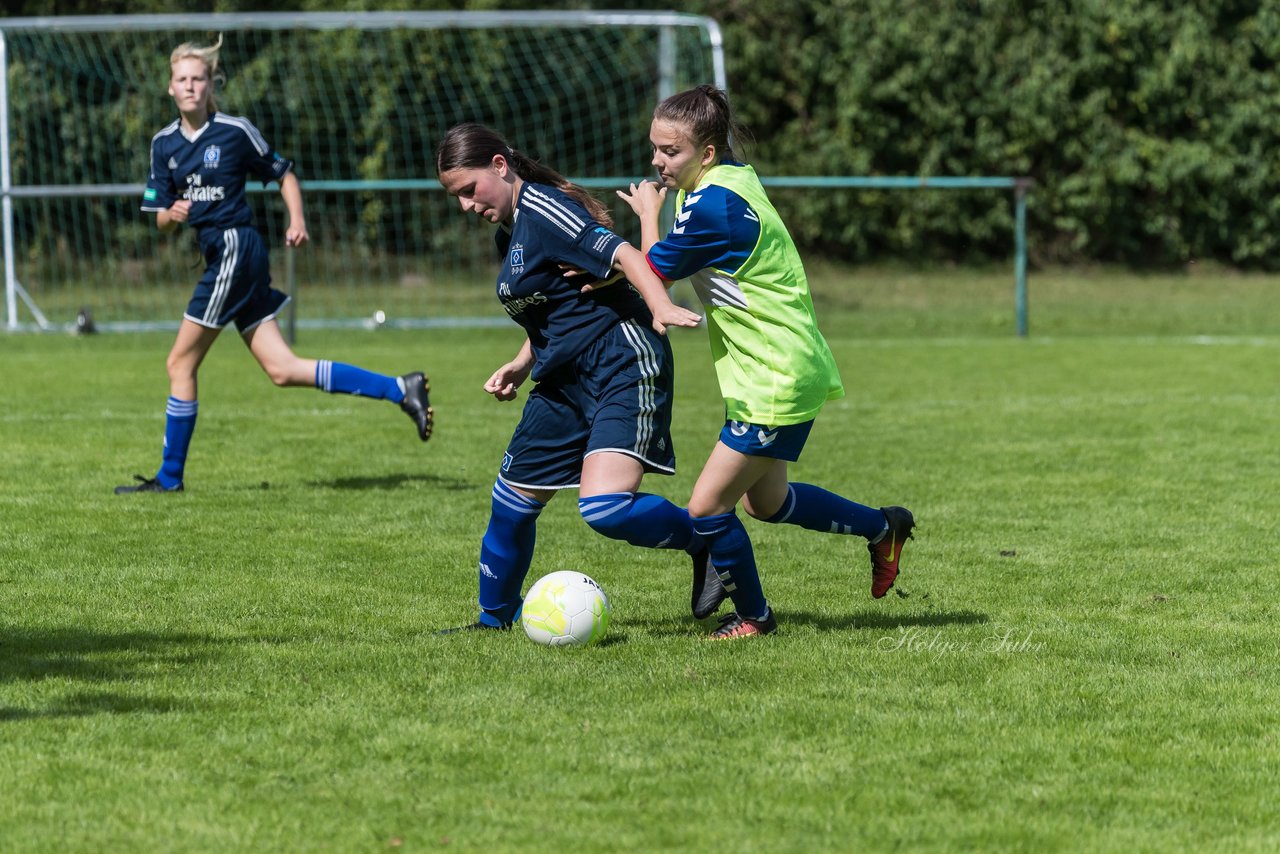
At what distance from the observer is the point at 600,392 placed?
4797 millimetres

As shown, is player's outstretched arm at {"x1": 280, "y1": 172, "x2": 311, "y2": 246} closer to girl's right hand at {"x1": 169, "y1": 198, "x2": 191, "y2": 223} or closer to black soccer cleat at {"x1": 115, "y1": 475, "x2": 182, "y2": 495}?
girl's right hand at {"x1": 169, "y1": 198, "x2": 191, "y2": 223}

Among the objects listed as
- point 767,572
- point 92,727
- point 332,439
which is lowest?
point 332,439

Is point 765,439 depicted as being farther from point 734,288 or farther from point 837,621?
point 837,621

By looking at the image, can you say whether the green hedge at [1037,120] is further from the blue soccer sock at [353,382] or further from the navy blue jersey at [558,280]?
the navy blue jersey at [558,280]

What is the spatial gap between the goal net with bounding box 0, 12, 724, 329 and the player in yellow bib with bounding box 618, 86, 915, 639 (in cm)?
1398

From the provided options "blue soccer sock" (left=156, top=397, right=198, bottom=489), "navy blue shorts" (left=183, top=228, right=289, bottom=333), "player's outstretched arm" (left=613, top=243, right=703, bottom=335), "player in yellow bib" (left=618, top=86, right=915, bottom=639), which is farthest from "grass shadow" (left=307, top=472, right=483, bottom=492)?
"player's outstretched arm" (left=613, top=243, right=703, bottom=335)

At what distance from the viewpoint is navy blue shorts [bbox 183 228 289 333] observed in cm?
787

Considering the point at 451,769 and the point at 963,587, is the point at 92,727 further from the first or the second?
the point at 963,587

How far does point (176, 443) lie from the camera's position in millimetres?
7891

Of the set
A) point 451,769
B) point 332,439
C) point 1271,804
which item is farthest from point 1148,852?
point 332,439

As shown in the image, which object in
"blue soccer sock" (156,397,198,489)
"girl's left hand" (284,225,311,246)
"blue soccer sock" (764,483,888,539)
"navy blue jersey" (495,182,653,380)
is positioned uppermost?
"navy blue jersey" (495,182,653,380)

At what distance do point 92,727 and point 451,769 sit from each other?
96 cm

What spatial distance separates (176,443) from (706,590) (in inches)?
146

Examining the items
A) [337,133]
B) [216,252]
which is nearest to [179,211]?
[216,252]
